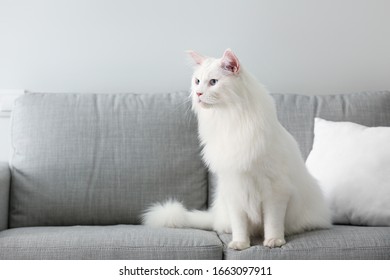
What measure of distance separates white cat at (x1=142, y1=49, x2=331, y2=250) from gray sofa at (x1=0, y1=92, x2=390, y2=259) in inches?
17.6

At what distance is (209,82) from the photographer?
1.74 meters

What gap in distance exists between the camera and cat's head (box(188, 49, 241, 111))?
1721 millimetres

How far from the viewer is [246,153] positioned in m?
1.73

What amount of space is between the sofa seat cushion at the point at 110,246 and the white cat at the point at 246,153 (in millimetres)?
112

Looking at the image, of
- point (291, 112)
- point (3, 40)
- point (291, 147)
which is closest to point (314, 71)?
point (291, 112)

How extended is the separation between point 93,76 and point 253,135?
1107 mm

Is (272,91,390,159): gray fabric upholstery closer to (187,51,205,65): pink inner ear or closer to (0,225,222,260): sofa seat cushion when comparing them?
(187,51,205,65): pink inner ear

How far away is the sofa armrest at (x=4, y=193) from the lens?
2052mm

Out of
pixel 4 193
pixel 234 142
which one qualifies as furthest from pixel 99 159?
pixel 234 142

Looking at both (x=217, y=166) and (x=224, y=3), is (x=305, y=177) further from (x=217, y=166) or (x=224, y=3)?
(x=224, y=3)

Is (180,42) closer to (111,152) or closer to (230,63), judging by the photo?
(111,152)

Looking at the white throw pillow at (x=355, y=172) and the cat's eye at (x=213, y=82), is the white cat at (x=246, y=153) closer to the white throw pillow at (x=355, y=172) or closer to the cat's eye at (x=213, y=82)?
the cat's eye at (x=213, y=82)

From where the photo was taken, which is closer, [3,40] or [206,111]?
[206,111]

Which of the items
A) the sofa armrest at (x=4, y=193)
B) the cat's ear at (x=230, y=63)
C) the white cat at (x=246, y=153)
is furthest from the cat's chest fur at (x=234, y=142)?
the sofa armrest at (x=4, y=193)
